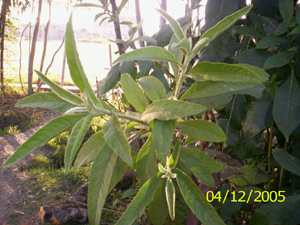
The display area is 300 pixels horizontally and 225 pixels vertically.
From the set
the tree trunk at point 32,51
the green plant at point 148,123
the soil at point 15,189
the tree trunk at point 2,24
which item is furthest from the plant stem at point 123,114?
the tree trunk at point 2,24

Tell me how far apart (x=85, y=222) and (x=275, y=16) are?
1394 mm

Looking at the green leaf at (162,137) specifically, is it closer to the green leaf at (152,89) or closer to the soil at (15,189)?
the green leaf at (152,89)

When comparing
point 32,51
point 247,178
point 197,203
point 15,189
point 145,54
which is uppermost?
point 145,54

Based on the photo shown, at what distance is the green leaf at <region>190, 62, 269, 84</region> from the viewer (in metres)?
0.52

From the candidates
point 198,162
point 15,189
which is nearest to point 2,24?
point 15,189

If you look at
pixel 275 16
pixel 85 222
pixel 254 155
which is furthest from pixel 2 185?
pixel 275 16

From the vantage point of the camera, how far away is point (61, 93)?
560 mm

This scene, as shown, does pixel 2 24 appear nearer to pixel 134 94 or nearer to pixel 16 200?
pixel 16 200

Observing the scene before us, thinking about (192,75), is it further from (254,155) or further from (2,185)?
(2,185)

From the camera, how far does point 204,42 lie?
536 mm

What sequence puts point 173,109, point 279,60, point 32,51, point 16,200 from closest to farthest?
point 173,109 → point 279,60 → point 16,200 → point 32,51

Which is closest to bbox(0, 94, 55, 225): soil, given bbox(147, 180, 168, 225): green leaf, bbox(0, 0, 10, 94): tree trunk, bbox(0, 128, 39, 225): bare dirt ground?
bbox(0, 128, 39, 225): bare dirt ground

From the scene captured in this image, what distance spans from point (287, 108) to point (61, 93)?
0.43 m

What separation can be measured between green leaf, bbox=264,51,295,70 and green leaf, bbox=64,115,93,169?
0.36 meters
